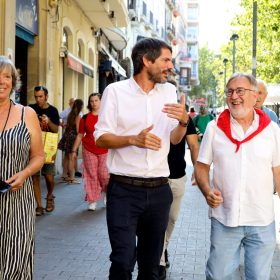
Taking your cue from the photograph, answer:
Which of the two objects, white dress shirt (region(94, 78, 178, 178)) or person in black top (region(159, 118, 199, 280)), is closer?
white dress shirt (region(94, 78, 178, 178))

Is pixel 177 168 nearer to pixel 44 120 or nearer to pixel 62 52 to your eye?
pixel 44 120

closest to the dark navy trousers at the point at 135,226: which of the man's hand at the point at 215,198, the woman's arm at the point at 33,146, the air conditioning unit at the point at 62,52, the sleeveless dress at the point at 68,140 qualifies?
the man's hand at the point at 215,198

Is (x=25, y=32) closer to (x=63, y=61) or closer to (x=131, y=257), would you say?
(x=63, y=61)

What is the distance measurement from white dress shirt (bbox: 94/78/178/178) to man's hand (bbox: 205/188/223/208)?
1.25 feet

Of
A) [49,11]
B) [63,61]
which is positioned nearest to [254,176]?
[49,11]

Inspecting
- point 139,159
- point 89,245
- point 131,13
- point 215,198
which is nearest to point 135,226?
point 139,159

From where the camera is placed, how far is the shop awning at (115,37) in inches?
952

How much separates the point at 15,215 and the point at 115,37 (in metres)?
22.9

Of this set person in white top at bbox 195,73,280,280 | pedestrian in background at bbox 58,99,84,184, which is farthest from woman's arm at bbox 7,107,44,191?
pedestrian in background at bbox 58,99,84,184

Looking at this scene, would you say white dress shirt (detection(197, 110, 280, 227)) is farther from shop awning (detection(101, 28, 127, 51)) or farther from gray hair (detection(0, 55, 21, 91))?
shop awning (detection(101, 28, 127, 51))

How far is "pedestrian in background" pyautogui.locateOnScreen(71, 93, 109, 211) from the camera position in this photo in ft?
30.6

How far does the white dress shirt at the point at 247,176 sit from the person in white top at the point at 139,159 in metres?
0.36

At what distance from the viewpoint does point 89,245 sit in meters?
6.91

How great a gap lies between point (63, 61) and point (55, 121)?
684 centimetres
